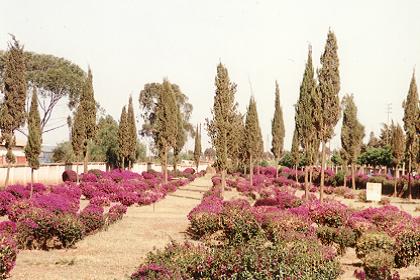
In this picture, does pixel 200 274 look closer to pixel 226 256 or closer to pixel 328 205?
pixel 226 256

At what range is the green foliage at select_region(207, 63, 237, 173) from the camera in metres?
29.0

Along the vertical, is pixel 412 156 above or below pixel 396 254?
above

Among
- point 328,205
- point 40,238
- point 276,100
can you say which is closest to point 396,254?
point 328,205

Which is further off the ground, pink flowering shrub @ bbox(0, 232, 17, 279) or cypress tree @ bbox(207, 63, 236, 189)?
cypress tree @ bbox(207, 63, 236, 189)

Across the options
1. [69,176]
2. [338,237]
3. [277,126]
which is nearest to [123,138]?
[69,176]

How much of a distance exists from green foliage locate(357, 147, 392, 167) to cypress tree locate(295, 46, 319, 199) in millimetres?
29741

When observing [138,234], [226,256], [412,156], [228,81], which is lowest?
[138,234]

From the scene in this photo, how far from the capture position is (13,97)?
99.2ft

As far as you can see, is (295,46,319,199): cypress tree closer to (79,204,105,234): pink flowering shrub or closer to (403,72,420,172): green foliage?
(403,72,420,172): green foliage

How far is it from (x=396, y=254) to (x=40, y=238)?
10835 millimetres

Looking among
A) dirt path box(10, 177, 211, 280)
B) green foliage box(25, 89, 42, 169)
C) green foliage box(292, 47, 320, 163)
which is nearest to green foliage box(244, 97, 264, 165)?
green foliage box(292, 47, 320, 163)

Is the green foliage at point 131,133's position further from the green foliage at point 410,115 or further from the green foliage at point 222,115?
the green foliage at point 410,115

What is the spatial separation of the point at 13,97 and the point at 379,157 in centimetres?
4459

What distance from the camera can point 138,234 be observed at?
1675 centimetres
